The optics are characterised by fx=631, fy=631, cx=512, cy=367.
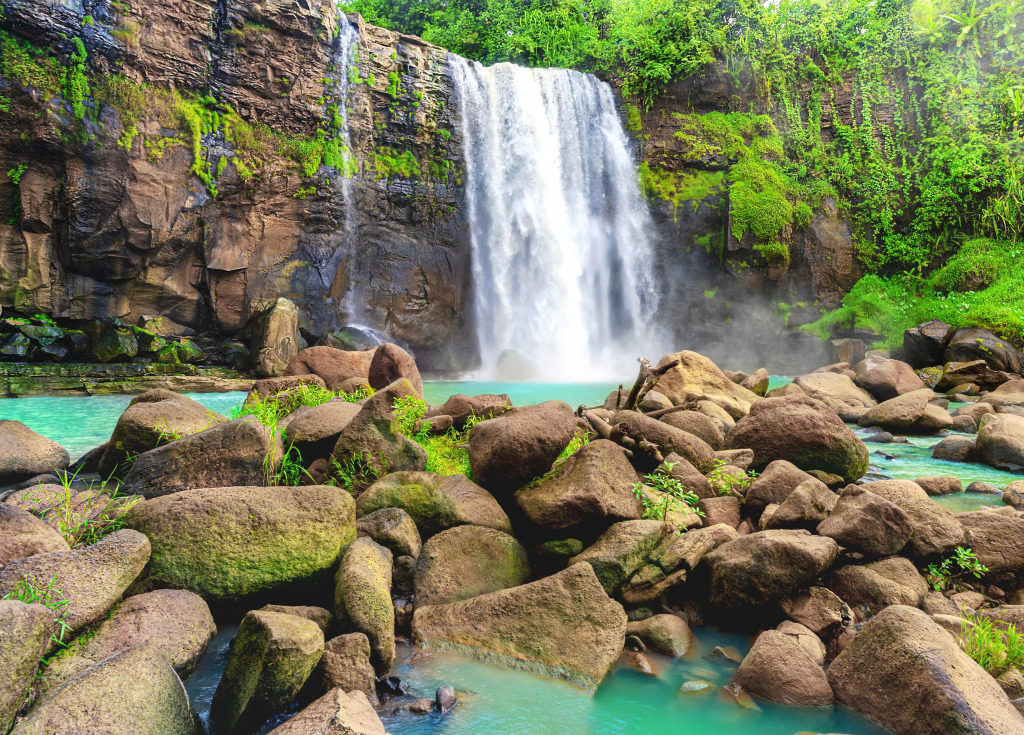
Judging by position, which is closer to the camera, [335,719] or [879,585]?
[335,719]

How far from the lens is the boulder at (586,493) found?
13.7 ft

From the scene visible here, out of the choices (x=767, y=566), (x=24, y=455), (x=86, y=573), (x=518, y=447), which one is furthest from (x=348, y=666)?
(x=24, y=455)

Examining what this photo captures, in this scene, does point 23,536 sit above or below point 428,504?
above

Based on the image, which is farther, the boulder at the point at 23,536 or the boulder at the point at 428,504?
the boulder at the point at 428,504

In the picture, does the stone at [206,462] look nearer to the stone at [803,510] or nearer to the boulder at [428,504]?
the boulder at [428,504]

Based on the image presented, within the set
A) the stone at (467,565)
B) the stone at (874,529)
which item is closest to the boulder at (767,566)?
the stone at (874,529)

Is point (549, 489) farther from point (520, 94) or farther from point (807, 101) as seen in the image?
point (807, 101)

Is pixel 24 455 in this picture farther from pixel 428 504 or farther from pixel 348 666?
pixel 348 666

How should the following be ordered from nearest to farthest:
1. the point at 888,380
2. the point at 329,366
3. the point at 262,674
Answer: the point at 262,674 → the point at 329,366 → the point at 888,380

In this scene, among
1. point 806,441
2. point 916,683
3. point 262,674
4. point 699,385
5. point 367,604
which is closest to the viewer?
point 262,674

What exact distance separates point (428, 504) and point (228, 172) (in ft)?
52.2

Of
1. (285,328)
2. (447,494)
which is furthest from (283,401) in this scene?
(285,328)

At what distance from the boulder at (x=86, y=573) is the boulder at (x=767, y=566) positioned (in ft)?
10.6

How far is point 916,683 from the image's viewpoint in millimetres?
2760
